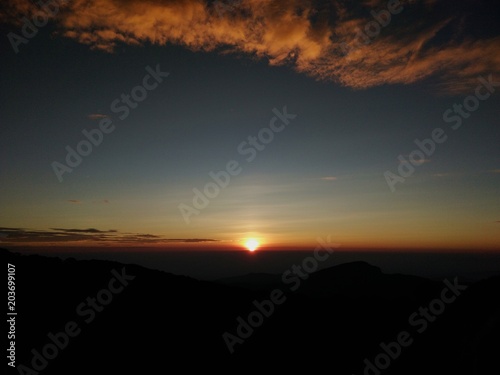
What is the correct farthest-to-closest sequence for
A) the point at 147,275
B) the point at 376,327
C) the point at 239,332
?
1. the point at 147,275
2. the point at 376,327
3. the point at 239,332

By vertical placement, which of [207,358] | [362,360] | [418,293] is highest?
[418,293]

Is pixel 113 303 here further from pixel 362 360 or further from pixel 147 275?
pixel 362 360

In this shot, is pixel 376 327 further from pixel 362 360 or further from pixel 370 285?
pixel 370 285

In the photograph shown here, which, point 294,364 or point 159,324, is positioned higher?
point 159,324

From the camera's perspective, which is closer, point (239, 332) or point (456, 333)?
point (456, 333)

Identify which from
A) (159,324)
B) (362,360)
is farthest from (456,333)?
(159,324)

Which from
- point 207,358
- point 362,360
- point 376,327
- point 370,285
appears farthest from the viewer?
point 370,285
